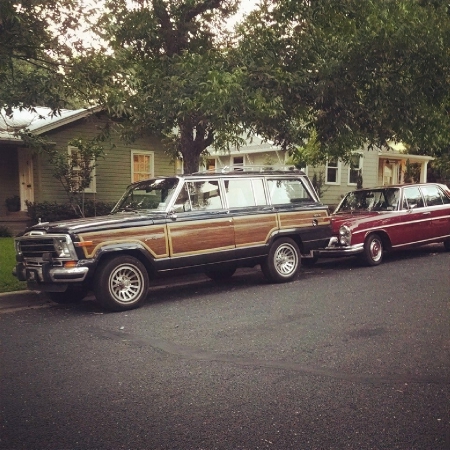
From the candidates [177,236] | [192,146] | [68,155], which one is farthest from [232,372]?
[68,155]

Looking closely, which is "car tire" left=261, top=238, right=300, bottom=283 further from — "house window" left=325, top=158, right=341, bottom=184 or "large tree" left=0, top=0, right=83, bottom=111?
"house window" left=325, top=158, right=341, bottom=184

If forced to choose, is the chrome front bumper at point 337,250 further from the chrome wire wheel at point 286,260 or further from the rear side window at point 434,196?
the rear side window at point 434,196

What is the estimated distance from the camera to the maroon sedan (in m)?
10.8

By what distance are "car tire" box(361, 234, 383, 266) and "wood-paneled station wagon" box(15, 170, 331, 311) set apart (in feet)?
5.12

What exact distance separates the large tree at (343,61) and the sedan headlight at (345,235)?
2609 mm

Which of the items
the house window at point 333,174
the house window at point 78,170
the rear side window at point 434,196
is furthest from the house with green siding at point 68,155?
the rear side window at point 434,196

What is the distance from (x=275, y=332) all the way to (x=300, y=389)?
1.74 metres

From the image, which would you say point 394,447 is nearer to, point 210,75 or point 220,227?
point 220,227

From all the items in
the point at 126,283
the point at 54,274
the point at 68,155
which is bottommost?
the point at 126,283

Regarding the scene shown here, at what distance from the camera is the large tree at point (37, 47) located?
26.3 ft

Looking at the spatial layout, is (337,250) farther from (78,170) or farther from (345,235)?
(78,170)

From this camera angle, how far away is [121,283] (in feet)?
24.0

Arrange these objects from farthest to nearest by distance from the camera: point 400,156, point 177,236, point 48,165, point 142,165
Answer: point 400,156 → point 142,165 → point 48,165 → point 177,236

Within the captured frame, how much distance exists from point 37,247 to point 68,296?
1.03 metres
